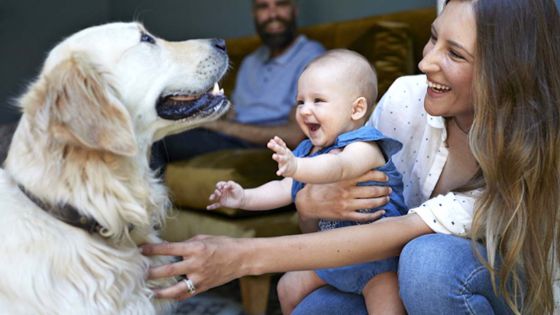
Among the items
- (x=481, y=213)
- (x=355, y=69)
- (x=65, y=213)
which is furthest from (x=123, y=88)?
(x=481, y=213)

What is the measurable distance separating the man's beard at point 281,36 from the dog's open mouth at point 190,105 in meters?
1.91

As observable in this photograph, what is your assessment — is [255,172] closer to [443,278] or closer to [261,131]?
Answer: [261,131]

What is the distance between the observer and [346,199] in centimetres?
146

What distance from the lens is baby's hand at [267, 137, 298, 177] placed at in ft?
4.06

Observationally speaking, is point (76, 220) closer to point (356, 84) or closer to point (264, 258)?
point (264, 258)

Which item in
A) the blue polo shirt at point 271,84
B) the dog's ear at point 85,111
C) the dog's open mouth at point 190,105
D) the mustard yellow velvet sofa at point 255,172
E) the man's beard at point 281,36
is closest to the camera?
the dog's ear at point 85,111

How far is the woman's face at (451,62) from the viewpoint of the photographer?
1.32m

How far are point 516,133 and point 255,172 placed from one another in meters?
1.27

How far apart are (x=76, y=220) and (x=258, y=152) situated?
4.82ft

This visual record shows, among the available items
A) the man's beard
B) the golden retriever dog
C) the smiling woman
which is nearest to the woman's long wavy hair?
the smiling woman

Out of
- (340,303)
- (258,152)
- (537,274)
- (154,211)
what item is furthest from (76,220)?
(258,152)

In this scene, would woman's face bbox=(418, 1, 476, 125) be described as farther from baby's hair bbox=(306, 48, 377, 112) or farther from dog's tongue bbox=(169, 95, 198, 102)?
dog's tongue bbox=(169, 95, 198, 102)

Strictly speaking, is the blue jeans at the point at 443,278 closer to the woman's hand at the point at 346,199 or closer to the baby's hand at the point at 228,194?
the woman's hand at the point at 346,199

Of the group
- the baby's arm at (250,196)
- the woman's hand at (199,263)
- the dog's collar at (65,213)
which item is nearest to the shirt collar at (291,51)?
the baby's arm at (250,196)
